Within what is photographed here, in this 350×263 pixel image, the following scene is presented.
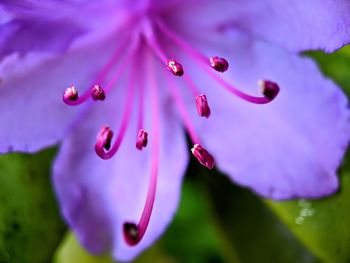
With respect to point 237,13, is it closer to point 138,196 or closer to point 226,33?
point 226,33

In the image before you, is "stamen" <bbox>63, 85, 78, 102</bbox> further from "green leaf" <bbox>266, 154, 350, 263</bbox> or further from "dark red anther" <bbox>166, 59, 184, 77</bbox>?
"green leaf" <bbox>266, 154, 350, 263</bbox>

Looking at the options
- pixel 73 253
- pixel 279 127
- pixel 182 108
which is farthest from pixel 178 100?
pixel 73 253

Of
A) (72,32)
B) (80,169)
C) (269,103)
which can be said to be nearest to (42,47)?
(72,32)

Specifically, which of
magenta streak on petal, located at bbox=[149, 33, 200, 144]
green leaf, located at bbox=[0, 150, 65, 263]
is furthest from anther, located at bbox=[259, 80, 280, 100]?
green leaf, located at bbox=[0, 150, 65, 263]

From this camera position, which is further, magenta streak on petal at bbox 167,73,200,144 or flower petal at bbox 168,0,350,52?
magenta streak on petal at bbox 167,73,200,144

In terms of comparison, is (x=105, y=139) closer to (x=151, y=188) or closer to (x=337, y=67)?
(x=151, y=188)

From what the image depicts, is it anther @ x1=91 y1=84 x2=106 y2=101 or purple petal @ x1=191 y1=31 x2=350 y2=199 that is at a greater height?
anther @ x1=91 y1=84 x2=106 y2=101
